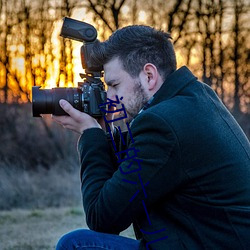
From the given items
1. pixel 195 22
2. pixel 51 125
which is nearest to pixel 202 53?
pixel 195 22

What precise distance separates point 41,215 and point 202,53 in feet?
16.6

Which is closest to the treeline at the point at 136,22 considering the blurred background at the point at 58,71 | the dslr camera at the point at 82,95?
the blurred background at the point at 58,71

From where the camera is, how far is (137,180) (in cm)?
207

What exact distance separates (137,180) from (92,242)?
38cm

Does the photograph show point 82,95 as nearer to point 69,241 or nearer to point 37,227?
point 69,241

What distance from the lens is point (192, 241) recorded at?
81.6 inches

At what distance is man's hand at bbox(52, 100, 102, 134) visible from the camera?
2.49 meters

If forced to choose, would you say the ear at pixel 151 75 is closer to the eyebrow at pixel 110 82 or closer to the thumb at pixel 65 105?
the eyebrow at pixel 110 82

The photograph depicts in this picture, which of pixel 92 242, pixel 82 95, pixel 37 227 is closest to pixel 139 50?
pixel 82 95

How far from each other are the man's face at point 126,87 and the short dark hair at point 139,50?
24 millimetres

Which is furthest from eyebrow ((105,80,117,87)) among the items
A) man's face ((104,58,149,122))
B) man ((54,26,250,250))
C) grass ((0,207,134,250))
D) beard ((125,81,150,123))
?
grass ((0,207,134,250))

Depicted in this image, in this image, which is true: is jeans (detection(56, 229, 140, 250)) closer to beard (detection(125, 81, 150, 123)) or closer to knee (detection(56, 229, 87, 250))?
knee (detection(56, 229, 87, 250))

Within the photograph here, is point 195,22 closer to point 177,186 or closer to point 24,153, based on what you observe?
point 24,153

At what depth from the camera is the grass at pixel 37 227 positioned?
533 centimetres
